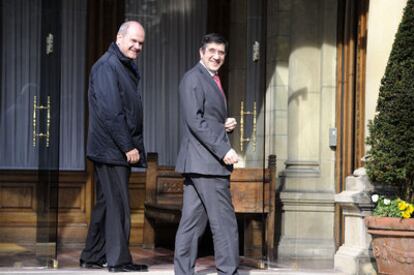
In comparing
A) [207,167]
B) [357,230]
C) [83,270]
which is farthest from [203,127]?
[357,230]

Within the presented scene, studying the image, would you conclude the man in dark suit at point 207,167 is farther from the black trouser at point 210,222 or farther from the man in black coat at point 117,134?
the man in black coat at point 117,134

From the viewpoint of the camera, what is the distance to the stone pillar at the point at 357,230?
26.2 ft

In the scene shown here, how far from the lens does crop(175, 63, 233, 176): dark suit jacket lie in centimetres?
658

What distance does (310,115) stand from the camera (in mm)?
10383

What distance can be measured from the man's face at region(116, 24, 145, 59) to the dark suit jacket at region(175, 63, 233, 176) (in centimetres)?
69

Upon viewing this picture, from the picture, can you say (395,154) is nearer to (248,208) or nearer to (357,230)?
(357,230)

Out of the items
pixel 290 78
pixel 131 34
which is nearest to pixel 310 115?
pixel 290 78

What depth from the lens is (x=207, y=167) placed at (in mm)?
6625

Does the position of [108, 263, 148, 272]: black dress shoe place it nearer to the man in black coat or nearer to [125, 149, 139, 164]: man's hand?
the man in black coat

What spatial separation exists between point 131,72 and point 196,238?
1.47 meters

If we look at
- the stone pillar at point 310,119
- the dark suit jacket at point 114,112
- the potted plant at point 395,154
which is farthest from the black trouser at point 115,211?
the stone pillar at point 310,119

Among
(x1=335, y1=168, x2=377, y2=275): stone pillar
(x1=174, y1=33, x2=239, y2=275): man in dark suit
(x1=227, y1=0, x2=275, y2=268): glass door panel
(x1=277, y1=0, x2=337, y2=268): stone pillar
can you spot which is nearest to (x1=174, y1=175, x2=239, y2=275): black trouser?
(x1=174, y1=33, x2=239, y2=275): man in dark suit

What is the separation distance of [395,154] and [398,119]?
27 centimetres

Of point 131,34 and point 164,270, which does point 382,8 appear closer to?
point 131,34
